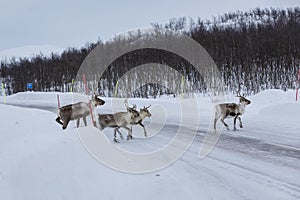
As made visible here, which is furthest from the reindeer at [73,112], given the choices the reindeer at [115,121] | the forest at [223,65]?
the forest at [223,65]

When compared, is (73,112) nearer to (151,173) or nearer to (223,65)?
(151,173)

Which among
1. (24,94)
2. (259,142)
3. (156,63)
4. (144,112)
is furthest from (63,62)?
(259,142)

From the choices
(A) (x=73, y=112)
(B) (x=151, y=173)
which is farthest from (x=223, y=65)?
(B) (x=151, y=173)

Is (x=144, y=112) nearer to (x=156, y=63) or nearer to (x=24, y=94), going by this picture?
(x=156, y=63)

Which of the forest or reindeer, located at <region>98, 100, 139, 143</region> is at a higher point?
the forest

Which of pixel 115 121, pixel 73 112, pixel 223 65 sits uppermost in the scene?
pixel 223 65

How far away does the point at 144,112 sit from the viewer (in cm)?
928

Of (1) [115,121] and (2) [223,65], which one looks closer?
(1) [115,121]

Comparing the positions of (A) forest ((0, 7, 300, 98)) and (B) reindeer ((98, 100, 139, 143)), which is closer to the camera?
(B) reindeer ((98, 100, 139, 143))

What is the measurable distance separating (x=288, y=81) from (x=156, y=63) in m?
12.0

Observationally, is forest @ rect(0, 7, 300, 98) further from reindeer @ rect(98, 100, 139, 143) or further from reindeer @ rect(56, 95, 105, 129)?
reindeer @ rect(98, 100, 139, 143)

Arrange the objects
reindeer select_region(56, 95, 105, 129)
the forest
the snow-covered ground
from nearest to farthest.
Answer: the snow-covered ground
reindeer select_region(56, 95, 105, 129)
the forest

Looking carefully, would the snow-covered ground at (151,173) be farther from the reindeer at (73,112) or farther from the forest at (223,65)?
the forest at (223,65)

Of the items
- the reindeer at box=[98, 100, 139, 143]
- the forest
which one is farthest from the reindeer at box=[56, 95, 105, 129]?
the forest
